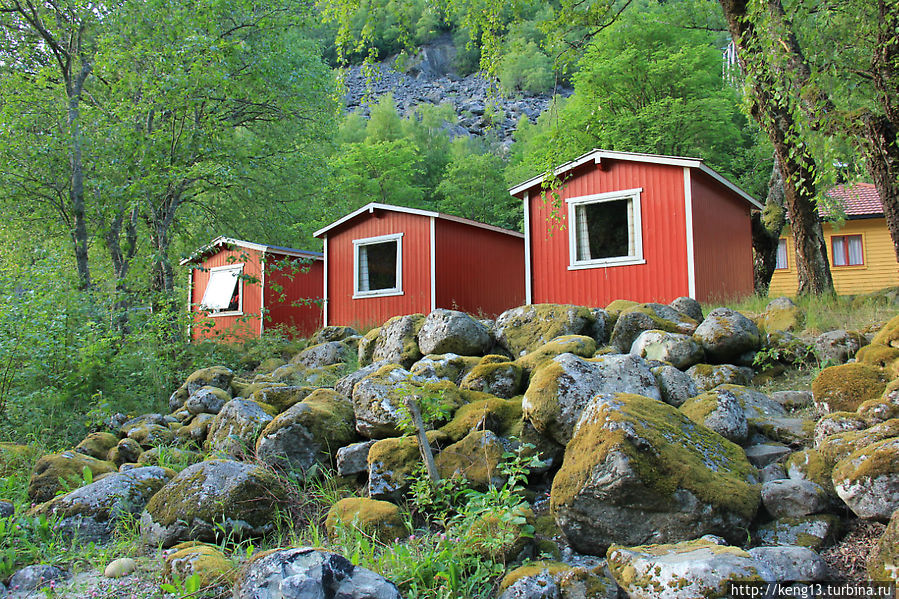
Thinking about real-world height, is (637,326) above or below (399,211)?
below

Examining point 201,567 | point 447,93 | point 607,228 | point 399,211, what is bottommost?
point 201,567

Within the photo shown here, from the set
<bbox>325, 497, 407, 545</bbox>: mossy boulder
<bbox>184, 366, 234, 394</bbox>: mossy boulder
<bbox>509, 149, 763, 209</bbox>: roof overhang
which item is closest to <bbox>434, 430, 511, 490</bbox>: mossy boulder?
<bbox>325, 497, 407, 545</bbox>: mossy boulder

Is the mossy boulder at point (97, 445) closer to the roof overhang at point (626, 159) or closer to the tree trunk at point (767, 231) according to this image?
the roof overhang at point (626, 159)

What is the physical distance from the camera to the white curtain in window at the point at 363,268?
46.6ft

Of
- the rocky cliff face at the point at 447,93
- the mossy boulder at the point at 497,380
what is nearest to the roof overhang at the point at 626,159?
the mossy boulder at the point at 497,380

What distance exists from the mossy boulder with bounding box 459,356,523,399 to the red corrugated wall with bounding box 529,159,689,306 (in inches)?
210

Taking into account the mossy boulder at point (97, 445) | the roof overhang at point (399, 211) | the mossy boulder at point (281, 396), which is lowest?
the mossy boulder at point (97, 445)

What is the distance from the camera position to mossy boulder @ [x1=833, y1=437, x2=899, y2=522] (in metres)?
3.05

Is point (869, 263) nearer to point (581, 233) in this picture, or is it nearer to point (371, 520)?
point (581, 233)

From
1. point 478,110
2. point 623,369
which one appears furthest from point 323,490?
point 478,110

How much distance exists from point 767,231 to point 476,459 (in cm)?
1044

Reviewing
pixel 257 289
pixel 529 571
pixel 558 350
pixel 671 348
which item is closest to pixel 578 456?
pixel 529 571

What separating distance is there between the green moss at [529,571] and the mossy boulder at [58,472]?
13.6 feet

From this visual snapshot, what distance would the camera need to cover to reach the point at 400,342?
782 centimetres
